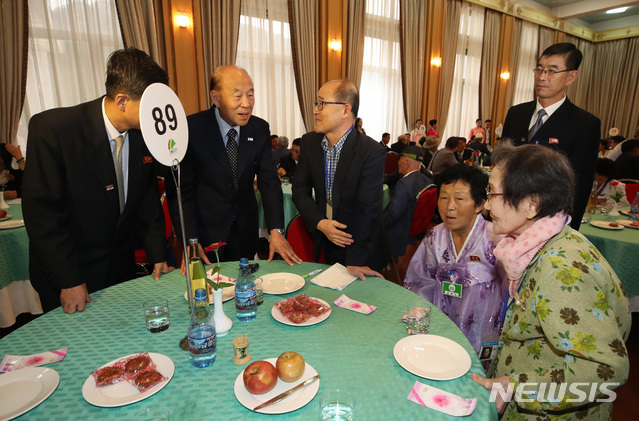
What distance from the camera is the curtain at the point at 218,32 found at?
642cm

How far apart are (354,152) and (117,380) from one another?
5.37 ft

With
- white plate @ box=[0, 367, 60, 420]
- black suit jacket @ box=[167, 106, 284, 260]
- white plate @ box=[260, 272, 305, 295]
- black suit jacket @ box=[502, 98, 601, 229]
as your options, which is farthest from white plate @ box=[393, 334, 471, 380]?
black suit jacket @ box=[502, 98, 601, 229]

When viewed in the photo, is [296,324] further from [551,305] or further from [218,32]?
[218,32]

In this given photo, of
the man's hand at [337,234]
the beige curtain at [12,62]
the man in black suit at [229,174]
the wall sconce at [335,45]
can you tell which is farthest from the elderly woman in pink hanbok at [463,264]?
the wall sconce at [335,45]

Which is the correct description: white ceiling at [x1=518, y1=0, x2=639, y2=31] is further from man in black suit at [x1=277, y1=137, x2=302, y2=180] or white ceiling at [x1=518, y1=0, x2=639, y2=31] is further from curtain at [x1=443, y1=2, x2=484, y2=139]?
man in black suit at [x1=277, y1=137, x2=302, y2=180]

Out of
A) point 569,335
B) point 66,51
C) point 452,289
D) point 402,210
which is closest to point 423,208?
point 402,210

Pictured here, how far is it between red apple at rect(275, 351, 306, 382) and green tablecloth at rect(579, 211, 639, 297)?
2.76 meters

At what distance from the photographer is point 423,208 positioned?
3.80m

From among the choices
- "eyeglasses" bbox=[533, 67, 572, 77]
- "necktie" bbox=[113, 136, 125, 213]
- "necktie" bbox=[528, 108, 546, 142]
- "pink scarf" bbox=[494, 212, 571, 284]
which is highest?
"eyeglasses" bbox=[533, 67, 572, 77]

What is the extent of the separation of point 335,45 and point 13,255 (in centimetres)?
720

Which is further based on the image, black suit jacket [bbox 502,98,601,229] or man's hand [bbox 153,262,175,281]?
black suit jacket [bbox 502,98,601,229]

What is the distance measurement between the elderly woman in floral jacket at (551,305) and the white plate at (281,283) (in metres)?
0.83

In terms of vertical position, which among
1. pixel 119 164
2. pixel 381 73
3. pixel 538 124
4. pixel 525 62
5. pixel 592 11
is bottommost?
pixel 119 164

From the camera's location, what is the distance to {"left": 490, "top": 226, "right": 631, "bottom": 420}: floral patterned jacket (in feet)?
3.07
